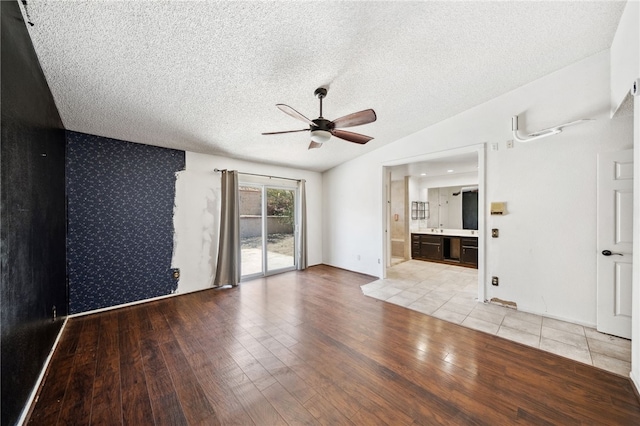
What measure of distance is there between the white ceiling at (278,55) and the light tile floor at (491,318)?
296 cm

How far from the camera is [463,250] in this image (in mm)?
5586

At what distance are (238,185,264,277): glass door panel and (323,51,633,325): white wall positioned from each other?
3.72 m

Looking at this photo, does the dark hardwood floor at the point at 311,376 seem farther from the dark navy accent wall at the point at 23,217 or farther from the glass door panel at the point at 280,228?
the glass door panel at the point at 280,228

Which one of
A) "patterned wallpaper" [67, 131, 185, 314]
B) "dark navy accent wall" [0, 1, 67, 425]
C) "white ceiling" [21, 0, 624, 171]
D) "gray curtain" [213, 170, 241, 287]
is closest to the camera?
"dark navy accent wall" [0, 1, 67, 425]

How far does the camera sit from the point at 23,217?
164 centimetres

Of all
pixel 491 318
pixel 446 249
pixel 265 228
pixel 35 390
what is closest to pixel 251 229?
pixel 265 228

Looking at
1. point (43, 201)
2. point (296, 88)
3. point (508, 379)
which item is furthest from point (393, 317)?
point (43, 201)

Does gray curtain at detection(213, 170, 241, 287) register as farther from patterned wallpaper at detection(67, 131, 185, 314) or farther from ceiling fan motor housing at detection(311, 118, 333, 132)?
ceiling fan motor housing at detection(311, 118, 333, 132)

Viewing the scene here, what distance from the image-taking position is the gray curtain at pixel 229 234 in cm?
424

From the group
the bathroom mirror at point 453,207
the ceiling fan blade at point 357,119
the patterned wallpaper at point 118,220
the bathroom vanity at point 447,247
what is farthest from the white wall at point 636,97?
the patterned wallpaper at point 118,220

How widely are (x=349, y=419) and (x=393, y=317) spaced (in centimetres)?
168

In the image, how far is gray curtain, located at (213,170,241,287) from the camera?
13.9ft

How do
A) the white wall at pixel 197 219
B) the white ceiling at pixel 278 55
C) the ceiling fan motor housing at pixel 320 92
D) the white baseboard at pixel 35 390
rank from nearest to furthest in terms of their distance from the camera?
1. the white baseboard at pixel 35 390
2. the white ceiling at pixel 278 55
3. the ceiling fan motor housing at pixel 320 92
4. the white wall at pixel 197 219

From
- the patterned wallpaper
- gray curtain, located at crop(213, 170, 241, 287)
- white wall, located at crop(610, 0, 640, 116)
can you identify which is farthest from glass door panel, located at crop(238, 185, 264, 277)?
white wall, located at crop(610, 0, 640, 116)
